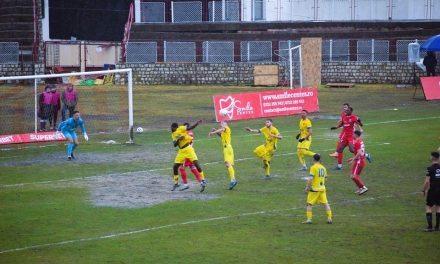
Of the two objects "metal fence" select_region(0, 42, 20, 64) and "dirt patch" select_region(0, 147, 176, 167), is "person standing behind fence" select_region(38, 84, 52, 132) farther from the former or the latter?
"metal fence" select_region(0, 42, 20, 64)

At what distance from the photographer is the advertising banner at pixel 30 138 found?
37.7 m

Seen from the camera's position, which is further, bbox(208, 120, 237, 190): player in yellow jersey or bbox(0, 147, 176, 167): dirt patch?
bbox(0, 147, 176, 167): dirt patch

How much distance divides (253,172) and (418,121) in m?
16.1

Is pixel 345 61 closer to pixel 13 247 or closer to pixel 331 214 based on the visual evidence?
pixel 331 214

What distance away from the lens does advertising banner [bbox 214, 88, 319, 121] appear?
44625mm

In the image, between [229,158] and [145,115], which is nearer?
[229,158]

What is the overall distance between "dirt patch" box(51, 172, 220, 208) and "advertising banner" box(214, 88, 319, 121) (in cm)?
1421

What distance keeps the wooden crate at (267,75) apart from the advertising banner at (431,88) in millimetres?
11044

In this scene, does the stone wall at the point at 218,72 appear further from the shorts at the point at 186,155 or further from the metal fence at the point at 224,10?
the shorts at the point at 186,155

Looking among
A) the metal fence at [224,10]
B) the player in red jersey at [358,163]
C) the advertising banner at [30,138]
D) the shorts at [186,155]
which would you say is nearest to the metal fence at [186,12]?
the metal fence at [224,10]

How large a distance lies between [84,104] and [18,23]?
17.4 metres

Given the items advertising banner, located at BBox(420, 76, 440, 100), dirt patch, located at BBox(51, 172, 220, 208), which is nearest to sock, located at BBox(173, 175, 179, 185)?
dirt patch, located at BBox(51, 172, 220, 208)

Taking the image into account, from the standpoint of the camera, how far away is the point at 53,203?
2589 centimetres

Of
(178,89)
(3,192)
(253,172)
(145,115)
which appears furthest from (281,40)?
(3,192)
